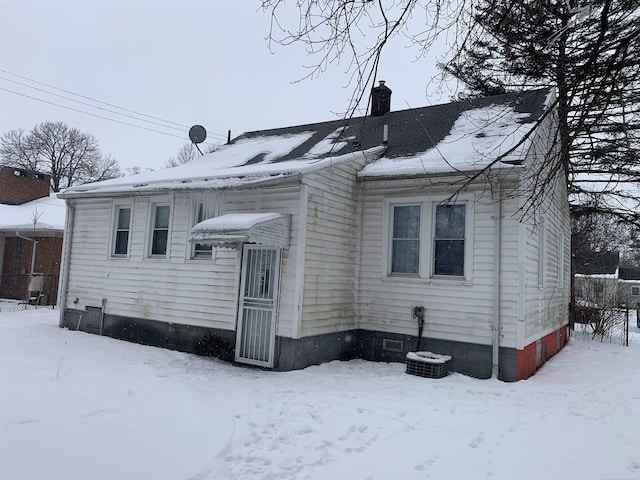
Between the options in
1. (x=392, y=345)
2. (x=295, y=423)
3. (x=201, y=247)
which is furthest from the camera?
(x=201, y=247)

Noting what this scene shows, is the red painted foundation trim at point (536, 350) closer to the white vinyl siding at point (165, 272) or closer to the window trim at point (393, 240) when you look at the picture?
the window trim at point (393, 240)

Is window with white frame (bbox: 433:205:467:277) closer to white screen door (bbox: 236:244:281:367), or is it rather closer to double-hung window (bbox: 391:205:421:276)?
double-hung window (bbox: 391:205:421:276)

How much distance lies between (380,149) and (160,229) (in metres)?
4.97

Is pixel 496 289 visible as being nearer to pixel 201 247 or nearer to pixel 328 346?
pixel 328 346

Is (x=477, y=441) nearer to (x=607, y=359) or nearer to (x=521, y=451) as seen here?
(x=521, y=451)

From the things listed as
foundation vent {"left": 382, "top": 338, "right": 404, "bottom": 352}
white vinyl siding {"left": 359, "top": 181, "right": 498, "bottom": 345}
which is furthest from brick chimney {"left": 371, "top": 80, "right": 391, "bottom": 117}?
foundation vent {"left": 382, "top": 338, "right": 404, "bottom": 352}

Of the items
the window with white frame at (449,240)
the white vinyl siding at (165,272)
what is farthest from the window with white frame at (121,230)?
the window with white frame at (449,240)

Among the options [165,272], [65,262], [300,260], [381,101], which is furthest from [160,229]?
[381,101]

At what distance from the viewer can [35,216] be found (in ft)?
63.9

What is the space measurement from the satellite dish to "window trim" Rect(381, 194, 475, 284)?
7.16 m

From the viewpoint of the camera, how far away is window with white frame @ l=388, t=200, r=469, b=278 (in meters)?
8.55

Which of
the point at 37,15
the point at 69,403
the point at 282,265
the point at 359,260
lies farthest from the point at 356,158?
the point at 69,403

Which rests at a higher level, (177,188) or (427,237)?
(177,188)

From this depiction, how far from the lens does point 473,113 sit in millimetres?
11250
